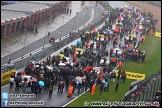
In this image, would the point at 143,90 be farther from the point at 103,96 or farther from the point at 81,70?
the point at 81,70

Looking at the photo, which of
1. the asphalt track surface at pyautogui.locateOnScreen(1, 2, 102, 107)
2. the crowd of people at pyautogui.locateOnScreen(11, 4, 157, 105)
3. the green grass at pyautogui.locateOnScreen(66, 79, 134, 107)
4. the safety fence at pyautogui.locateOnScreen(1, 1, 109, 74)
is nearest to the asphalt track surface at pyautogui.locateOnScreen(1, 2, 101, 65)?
the asphalt track surface at pyautogui.locateOnScreen(1, 2, 102, 107)

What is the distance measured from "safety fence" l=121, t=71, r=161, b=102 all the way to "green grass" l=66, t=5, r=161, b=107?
194 cm

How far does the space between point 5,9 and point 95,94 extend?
3416 cm

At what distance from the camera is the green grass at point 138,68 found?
35.7 metres

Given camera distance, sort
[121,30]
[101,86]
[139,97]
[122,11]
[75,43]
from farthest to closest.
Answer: [122,11]
[121,30]
[75,43]
[101,86]
[139,97]

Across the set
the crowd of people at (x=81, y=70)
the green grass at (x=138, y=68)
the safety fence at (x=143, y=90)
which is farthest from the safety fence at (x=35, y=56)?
the safety fence at (x=143, y=90)

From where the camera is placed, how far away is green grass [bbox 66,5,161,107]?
35719mm

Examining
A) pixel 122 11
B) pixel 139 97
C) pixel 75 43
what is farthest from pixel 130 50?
pixel 122 11

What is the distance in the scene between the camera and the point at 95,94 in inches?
1444

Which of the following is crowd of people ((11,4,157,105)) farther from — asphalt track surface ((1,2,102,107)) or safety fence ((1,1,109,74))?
safety fence ((1,1,109,74))

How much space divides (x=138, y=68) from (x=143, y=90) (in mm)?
14189

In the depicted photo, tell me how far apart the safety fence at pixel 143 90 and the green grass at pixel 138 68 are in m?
1.94

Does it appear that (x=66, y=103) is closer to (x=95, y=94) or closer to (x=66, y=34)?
(x=95, y=94)

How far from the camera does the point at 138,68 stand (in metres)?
48.1
